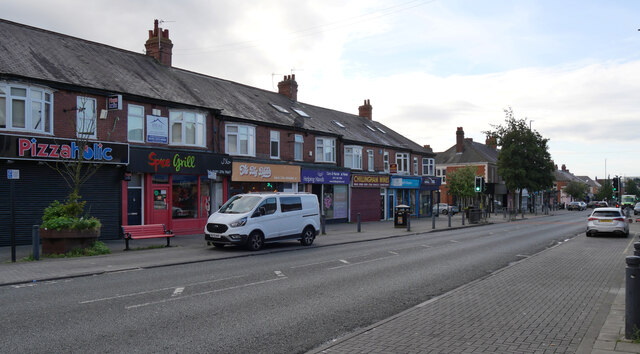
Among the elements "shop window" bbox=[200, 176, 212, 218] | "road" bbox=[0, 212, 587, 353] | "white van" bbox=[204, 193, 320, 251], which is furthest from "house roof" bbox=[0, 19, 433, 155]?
"road" bbox=[0, 212, 587, 353]

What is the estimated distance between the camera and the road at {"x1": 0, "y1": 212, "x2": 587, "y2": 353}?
20.8ft

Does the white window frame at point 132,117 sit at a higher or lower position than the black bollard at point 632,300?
higher

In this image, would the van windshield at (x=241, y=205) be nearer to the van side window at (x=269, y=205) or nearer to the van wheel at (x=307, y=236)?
the van side window at (x=269, y=205)

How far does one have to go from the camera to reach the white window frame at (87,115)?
19.0 metres

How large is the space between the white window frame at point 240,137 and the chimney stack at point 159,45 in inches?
222

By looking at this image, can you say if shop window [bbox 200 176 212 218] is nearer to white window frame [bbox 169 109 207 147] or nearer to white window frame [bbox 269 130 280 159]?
white window frame [bbox 169 109 207 147]

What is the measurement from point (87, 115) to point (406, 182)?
27.7 meters

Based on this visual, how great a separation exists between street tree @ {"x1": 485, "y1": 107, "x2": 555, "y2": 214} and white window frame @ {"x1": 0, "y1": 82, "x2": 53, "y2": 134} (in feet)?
155

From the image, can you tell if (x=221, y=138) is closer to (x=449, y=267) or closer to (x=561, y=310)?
(x=449, y=267)

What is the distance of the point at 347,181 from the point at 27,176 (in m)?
20.9

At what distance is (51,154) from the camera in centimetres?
1766

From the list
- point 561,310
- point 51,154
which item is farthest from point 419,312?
point 51,154

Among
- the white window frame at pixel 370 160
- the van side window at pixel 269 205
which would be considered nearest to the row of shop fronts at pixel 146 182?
the white window frame at pixel 370 160

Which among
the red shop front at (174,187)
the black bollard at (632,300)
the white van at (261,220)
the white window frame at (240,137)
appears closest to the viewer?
the black bollard at (632,300)
